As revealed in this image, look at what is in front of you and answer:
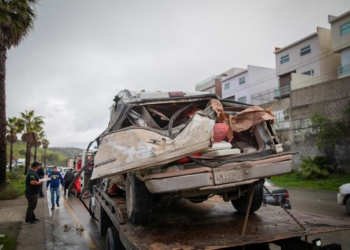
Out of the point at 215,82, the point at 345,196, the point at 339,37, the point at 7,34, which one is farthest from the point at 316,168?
the point at 215,82

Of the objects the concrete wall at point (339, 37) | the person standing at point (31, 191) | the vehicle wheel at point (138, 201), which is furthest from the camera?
the concrete wall at point (339, 37)

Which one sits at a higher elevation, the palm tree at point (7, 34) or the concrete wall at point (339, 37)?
the concrete wall at point (339, 37)

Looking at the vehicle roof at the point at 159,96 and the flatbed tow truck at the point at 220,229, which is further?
the vehicle roof at the point at 159,96

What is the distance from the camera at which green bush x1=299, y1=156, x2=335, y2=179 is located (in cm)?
1831

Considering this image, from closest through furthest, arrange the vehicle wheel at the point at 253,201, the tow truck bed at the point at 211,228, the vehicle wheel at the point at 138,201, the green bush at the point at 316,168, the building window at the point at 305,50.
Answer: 1. the tow truck bed at the point at 211,228
2. the vehicle wheel at the point at 138,201
3. the vehicle wheel at the point at 253,201
4. the green bush at the point at 316,168
5. the building window at the point at 305,50

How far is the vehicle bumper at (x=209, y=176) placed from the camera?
3256 mm

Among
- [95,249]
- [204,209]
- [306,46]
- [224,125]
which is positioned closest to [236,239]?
[224,125]

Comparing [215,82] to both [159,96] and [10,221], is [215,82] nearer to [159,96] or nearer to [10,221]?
[10,221]

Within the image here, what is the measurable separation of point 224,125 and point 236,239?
1425 millimetres

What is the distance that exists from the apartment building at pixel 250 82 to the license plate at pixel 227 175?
33946mm


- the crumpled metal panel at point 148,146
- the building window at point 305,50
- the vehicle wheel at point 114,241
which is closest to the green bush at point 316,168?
the building window at point 305,50

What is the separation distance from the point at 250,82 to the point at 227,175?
114 ft

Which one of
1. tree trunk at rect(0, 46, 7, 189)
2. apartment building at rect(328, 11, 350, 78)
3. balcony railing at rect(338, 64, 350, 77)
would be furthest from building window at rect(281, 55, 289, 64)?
tree trunk at rect(0, 46, 7, 189)

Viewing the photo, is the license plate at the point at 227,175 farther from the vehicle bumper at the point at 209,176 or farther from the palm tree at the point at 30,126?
the palm tree at the point at 30,126
